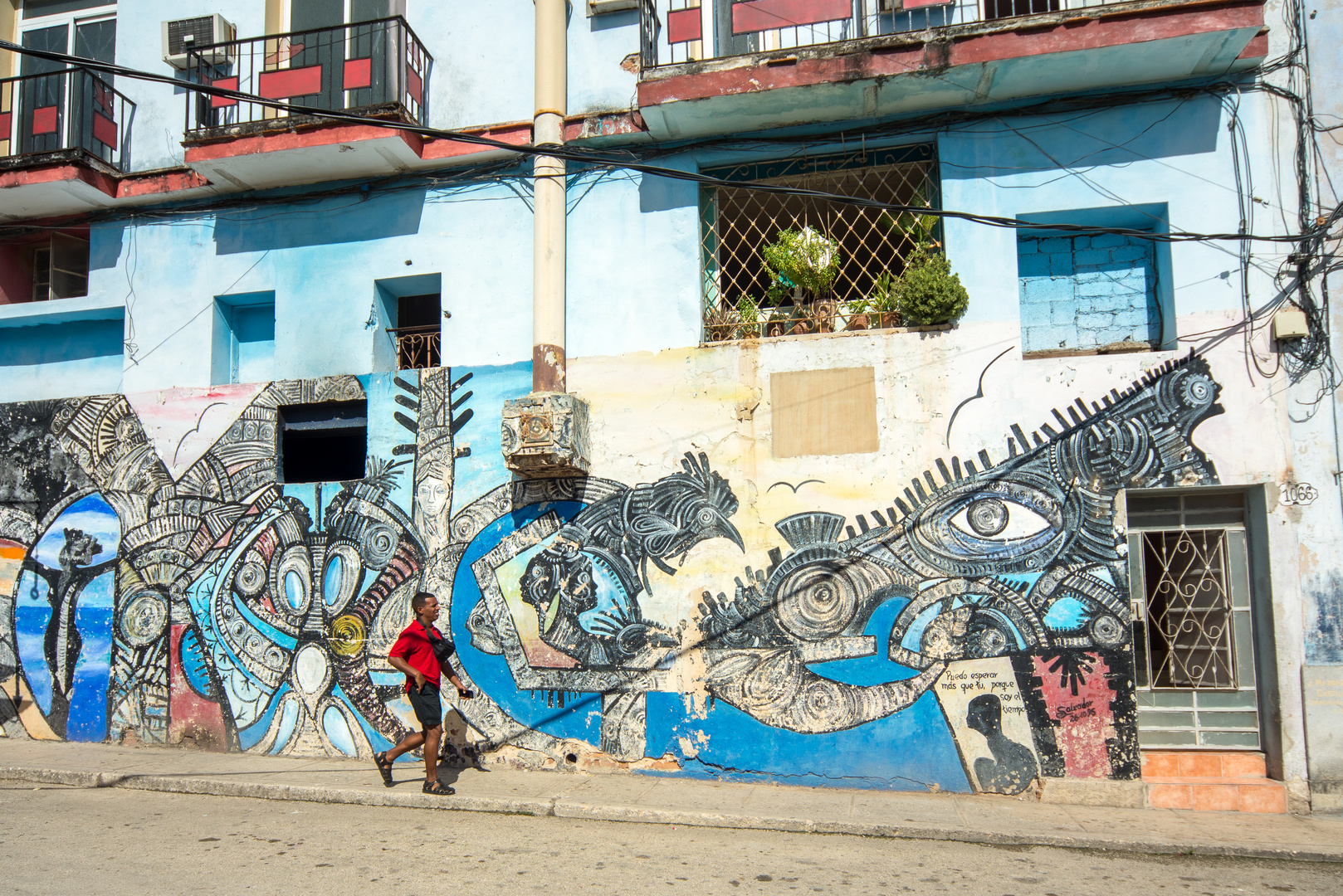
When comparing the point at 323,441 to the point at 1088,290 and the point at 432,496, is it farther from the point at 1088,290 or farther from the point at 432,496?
the point at 1088,290

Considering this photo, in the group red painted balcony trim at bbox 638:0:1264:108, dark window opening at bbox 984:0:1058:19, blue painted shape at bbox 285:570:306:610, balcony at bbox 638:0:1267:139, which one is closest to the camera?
red painted balcony trim at bbox 638:0:1264:108

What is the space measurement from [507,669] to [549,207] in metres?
4.07

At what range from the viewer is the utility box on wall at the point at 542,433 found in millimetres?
7516

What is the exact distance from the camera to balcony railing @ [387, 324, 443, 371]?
887cm

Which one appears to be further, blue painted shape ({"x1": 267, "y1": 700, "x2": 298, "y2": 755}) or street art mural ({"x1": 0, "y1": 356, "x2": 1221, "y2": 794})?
blue painted shape ({"x1": 267, "y1": 700, "x2": 298, "y2": 755})

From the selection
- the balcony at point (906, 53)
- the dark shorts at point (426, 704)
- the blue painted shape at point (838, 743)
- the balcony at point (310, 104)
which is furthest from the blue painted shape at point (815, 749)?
the balcony at point (310, 104)

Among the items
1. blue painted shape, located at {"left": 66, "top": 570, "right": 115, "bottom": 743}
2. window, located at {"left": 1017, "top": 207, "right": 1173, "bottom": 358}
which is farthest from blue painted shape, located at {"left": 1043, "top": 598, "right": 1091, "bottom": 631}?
blue painted shape, located at {"left": 66, "top": 570, "right": 115, "bottom": 743}

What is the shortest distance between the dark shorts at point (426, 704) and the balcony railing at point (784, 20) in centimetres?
536

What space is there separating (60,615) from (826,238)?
820cm

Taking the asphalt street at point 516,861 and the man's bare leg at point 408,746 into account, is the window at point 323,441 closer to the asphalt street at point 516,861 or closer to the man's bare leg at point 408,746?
the man's bare leg at point 408,746

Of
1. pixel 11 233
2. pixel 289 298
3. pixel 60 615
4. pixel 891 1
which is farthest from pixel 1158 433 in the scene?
pixel 11 233

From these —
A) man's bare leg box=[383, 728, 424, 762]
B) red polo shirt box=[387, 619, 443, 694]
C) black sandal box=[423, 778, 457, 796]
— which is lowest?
black sandal box=[423, 778, 457, 796]

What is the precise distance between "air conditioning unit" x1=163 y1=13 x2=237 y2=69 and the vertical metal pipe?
3428 millimetres

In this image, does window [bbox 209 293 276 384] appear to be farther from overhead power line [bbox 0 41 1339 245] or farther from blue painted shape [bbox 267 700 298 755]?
blue painted shape [bbox 267 700 298 755]
